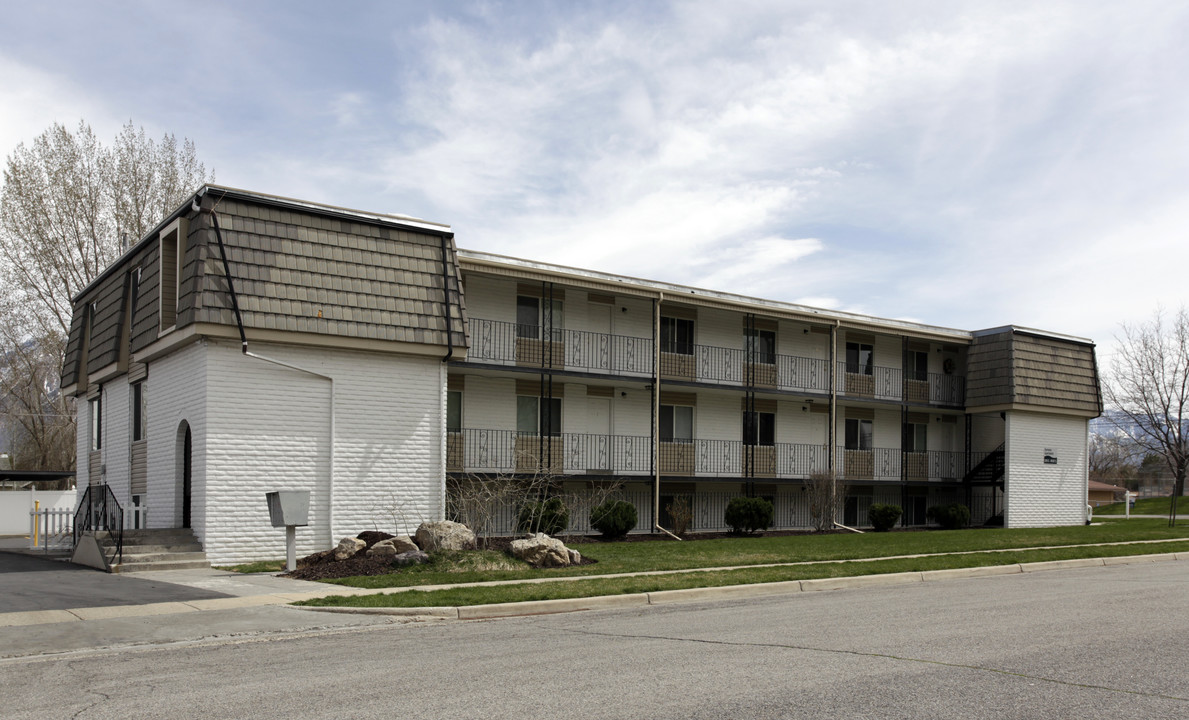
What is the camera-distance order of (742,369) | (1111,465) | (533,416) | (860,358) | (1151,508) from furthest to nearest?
1. (1111,465)
2. (1151,508)
3. (860,358)
4. (742,369)
5. (533,416)

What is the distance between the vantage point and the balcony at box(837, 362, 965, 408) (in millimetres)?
31656

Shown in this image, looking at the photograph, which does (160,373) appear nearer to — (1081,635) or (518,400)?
(518,400)

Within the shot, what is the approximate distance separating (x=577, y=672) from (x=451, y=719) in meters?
1.79

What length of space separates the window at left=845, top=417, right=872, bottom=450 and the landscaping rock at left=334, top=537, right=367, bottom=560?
1985 centimetres

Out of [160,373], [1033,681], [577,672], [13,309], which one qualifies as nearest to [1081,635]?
[1033,681]

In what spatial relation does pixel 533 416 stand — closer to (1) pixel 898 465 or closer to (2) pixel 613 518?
(2) pixel 613 518

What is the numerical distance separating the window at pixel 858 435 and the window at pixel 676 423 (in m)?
6.49

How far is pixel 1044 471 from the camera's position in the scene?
3334cm

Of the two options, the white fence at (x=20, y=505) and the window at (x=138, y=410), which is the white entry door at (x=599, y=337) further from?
the white fence at (x=20, y=505)

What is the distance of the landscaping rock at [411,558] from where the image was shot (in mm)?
15672

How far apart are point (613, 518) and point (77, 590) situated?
1285cm

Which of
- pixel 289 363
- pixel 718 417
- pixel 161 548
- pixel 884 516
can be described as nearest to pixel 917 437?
pixel 884 516

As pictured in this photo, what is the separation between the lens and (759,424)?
99.3ft

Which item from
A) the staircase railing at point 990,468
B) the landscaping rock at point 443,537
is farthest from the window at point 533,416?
the staircase railing at point 990,468
